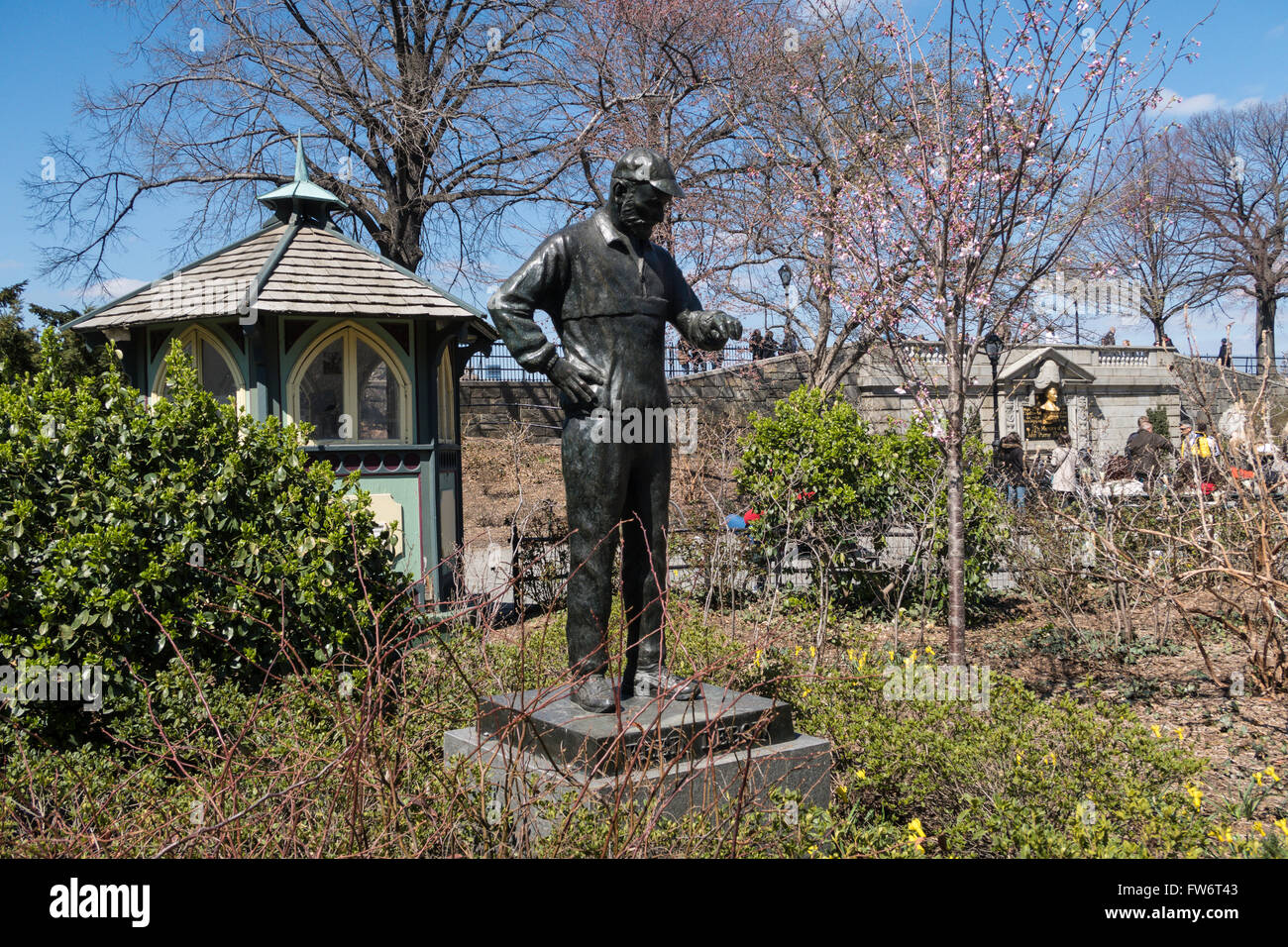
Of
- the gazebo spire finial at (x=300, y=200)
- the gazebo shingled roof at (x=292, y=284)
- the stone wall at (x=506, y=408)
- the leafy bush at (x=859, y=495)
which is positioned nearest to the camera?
the gazebo shingled roof at (x=292, y=284)

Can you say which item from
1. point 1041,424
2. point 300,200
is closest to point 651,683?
point 300,200

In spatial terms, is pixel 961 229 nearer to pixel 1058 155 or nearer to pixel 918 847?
pixel 1058 155

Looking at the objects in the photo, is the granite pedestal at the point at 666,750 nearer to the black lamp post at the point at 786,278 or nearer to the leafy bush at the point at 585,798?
the leafy bush at the point at 585,798

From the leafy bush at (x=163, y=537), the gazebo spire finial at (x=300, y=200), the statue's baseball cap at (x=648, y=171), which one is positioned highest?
the gazebo spire finial at (x=300, y=200)

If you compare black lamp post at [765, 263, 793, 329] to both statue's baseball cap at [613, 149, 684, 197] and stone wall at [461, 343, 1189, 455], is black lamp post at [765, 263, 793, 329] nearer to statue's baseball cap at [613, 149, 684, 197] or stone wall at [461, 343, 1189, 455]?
stone wall at [461, 343, 1189, 455]

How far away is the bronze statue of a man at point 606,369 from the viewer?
4.17 metres

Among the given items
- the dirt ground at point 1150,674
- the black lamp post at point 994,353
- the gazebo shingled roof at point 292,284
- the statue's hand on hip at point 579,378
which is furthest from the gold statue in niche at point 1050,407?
the statue's hand on hip at point 579,378

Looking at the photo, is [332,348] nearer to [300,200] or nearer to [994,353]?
[300,200]

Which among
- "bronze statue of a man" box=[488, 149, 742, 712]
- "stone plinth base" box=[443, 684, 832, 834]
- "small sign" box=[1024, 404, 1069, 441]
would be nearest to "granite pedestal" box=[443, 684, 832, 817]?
"stone plinth base" box=[443, 684, 832, 834]

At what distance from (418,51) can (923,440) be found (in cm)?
1440

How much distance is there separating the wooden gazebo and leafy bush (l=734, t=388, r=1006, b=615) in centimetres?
311

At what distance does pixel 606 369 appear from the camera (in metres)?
4.20
